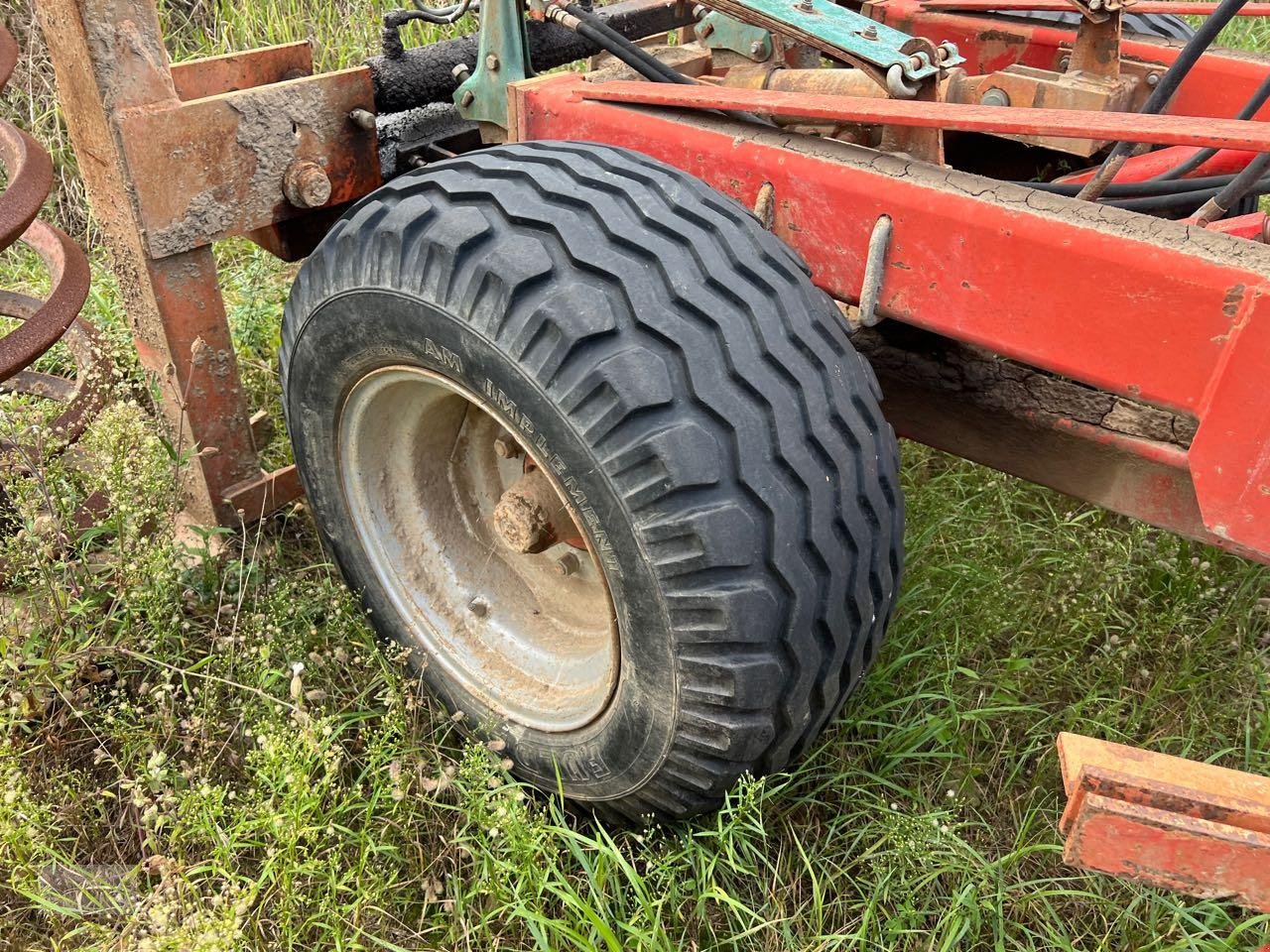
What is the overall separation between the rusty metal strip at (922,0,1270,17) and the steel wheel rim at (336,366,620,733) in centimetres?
158

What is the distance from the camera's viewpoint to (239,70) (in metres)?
2.52

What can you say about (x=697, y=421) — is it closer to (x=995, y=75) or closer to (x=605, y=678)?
(x=605, y=678)

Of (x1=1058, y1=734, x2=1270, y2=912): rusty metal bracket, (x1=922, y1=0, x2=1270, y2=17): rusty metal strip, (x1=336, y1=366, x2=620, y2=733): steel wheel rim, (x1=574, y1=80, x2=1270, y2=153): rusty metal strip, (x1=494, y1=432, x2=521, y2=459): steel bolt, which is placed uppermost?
(x1=574, y1=80, x2=1270, y2=153): rusty metal strip

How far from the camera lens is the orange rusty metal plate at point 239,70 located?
245 centimetres

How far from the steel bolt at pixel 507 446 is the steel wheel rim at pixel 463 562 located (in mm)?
26

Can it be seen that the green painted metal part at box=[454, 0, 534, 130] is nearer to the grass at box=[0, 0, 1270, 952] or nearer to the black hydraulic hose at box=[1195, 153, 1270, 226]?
the grass at box=[0, 0, 1270, 952]

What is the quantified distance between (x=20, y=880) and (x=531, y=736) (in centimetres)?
94

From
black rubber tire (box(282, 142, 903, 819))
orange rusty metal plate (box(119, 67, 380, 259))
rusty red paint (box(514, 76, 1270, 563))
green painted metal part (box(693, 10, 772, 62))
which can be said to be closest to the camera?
rusty red paint (box(514, 76, 1270, 563))

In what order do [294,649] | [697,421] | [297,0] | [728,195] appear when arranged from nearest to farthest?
[697,421]
[728,195]
[294,649]
[297,0]

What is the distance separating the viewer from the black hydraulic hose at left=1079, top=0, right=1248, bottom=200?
1.74 meters

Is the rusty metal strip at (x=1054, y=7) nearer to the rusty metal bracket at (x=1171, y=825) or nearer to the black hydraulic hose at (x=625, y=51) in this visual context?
the black hydraulic hose at (x=625, y=51)

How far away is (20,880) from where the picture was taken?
2057 millimetres

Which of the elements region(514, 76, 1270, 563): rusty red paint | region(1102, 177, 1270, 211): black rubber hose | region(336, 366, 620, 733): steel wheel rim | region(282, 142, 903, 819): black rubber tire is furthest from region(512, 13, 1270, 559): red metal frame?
region(336, 366, 620, 733): steel wheel rim

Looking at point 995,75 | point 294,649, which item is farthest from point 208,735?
point 995,75
